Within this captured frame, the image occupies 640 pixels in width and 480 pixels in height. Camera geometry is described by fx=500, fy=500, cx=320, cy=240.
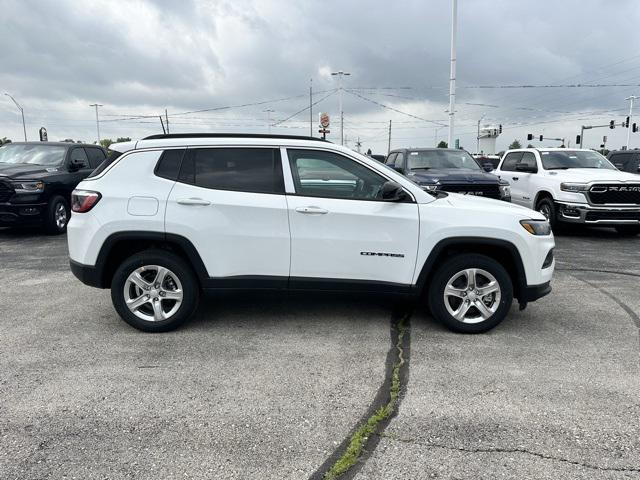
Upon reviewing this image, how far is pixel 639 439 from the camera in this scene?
9.59 feet

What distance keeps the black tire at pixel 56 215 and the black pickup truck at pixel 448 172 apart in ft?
22.5

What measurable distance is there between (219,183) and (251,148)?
442mm

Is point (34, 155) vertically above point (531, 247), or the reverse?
point (34, 155)

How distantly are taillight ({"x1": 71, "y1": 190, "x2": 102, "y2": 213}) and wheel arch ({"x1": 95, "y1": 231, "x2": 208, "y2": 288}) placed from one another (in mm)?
345

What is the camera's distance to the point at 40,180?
380 inches

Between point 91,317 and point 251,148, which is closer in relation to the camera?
point 251,148

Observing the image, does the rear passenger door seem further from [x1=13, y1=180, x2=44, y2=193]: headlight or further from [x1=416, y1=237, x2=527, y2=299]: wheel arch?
[x1=13, y1=180, x2=44, y2=193]: headlight

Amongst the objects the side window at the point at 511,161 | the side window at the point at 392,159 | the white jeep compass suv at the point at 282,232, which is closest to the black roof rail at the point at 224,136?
the white jeep compass suv at the point at 282,232

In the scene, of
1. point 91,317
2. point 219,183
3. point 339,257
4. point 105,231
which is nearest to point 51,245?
point 91,317

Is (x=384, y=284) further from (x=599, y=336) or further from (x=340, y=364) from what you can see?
(x=599, y=336)

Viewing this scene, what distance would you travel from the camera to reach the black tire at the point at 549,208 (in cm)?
1022

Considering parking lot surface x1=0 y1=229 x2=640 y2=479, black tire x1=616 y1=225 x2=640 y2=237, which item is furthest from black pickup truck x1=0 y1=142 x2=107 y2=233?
black tire x1=616 y1=225 x2=640 y2=237

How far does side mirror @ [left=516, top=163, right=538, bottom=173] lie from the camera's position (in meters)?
11.2

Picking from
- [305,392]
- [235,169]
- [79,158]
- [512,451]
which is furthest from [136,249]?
[79,158]
